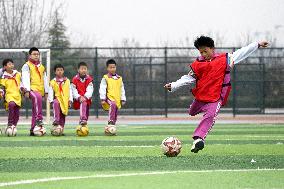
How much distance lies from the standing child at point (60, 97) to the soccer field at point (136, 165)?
354 cm

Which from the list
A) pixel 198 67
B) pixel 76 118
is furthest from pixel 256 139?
pixel 76 118

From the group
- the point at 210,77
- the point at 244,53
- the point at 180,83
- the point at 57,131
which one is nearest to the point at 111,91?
the point at 57,131

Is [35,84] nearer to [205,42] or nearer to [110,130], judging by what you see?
[110,130]

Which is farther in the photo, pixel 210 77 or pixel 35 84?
pixel 35 84

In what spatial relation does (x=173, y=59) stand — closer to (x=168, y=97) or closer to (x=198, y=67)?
(x=168, y=97)

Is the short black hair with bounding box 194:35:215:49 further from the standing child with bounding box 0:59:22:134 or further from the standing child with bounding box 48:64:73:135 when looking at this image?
the standing child with bounding box 0:59:22:134

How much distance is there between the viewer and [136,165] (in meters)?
10.8

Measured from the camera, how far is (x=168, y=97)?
35938 millimetres

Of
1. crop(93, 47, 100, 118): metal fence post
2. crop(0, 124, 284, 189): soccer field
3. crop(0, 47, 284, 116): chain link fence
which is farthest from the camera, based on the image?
crop(0, 47, 284, 116): chain link fence

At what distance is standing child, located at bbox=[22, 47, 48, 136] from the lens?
19094mm

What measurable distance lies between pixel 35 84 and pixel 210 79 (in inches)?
313

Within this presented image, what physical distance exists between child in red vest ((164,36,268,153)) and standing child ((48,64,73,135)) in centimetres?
771

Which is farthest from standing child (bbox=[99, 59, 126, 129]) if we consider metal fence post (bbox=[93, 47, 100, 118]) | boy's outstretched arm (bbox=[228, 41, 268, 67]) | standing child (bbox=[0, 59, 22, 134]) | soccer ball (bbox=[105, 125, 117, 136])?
metal fence post (bbox=[93, 47, 100, 118])

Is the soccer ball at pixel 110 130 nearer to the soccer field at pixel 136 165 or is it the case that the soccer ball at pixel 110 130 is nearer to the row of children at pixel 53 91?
the row of children at pixel 53 91
